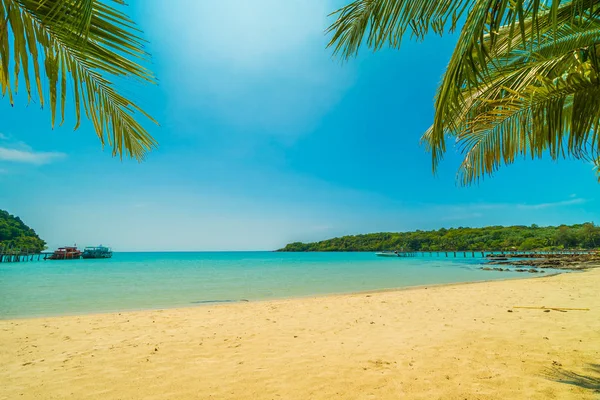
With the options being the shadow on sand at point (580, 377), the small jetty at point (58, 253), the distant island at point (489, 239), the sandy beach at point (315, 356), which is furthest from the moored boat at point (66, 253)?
the shadow on sand at point (580, 377)

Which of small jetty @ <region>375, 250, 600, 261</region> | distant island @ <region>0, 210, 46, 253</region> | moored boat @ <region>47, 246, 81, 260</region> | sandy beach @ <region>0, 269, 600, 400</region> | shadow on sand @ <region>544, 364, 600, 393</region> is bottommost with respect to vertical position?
small jetty @ <region>375, 250, 600, 261</region>

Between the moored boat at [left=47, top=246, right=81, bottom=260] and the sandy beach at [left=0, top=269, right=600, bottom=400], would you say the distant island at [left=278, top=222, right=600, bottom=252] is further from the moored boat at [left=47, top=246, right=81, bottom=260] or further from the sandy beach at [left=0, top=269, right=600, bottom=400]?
the moored boat at [left=47, top=246, right=81, bottom=260]

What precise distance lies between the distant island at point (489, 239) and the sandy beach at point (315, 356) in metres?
75.0

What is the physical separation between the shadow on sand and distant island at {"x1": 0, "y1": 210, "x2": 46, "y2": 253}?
76033 mm

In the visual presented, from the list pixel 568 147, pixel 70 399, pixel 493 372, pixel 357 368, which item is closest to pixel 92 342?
pixel 70 399

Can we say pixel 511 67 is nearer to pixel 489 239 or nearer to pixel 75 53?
pixel 75 53

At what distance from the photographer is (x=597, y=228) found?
2530 inches

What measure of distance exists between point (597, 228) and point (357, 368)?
88631 millimetres

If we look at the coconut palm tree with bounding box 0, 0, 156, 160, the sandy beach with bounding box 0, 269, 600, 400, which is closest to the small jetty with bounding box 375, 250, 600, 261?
the sandy beach with bounding box 0, 269, 600, 400

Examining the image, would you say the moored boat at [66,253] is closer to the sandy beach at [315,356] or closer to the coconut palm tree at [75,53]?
the sandy beach at [315,356]

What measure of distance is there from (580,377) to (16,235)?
87.6 m

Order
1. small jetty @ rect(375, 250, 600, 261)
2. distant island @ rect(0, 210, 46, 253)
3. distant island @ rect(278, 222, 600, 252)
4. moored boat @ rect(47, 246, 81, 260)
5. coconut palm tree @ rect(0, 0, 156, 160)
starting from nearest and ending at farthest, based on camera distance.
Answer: coconut palm tree @ rect(0, 0, 156, 160)
small jetty @ rect(375, 250, 600, 261)
distant island @ rect(0, 210, 46, 253)
distant island @ rect(278, 222, 600, 252)
moored boat @ rect(47, 246, 81, 260)

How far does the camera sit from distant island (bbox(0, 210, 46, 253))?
5638cm

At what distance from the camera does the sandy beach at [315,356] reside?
3141mm
